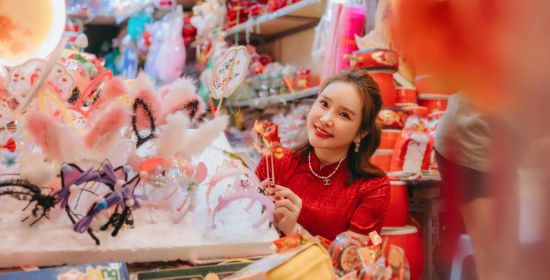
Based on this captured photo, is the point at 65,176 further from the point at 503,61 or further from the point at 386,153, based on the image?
the point at 386,153

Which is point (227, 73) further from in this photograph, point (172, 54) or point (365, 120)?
point (172, 54)

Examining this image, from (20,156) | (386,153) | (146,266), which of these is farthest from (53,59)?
(386,153)

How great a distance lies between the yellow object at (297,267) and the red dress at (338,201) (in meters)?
0.82

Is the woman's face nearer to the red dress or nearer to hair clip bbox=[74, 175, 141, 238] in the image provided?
the red dress

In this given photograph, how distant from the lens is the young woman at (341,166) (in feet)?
5.00

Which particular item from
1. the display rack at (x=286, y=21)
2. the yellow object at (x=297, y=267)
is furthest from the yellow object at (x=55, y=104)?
the display rack at (x=286, y=21)

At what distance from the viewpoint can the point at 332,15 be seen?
2.57 meters

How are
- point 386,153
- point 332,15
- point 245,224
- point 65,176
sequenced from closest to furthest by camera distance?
point 65,176, point 245,224, point 386,153, point 332,15

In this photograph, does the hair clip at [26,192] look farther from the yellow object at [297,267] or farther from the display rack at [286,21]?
the display rack at [286,21]

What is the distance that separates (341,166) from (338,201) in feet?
0.36

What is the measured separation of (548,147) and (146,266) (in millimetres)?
583

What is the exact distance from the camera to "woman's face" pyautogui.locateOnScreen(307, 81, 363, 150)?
151 cm

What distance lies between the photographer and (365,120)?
61.7 inches

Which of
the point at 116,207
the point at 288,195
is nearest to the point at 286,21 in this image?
the point at 288,195
